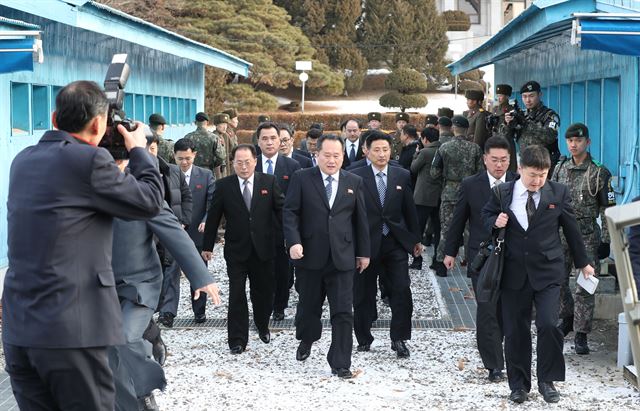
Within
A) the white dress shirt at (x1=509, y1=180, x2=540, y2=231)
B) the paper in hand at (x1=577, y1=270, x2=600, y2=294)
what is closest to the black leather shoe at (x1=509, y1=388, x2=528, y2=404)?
the paper in hand at (x1=577, y1=270, x2=600, y2=294)

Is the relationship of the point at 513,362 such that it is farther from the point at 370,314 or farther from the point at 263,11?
the point at 263,11

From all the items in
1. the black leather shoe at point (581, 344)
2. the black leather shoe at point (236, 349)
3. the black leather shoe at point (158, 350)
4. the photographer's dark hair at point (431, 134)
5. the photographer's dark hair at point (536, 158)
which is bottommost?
the black leather shoe at point (236, 349)

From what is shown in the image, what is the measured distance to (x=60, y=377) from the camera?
457 cm

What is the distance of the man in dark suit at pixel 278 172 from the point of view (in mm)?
11398

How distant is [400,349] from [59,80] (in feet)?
24.2

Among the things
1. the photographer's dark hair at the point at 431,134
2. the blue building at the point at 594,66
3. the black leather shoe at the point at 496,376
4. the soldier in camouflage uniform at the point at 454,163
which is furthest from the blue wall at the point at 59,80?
the black leather shoe at the point at 496,376

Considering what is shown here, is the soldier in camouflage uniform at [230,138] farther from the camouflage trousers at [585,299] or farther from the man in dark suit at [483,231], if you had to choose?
the man in dark suit at [483,231]

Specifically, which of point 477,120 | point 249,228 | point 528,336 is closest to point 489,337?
point 528,336

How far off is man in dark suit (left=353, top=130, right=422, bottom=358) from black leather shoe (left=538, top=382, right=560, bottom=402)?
1.84m

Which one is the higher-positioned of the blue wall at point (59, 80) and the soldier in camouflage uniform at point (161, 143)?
the blue wall at point (59, 80)

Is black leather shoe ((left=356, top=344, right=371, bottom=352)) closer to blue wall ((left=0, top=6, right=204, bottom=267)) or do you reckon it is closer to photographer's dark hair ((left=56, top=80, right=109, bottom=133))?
blue wall ((left=0, top=6, right=204, bottom=267))

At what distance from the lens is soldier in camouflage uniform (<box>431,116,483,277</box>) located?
44.4ft

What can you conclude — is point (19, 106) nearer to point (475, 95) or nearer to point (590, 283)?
point (475, 95)

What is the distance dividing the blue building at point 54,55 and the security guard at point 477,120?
4.81 meters
